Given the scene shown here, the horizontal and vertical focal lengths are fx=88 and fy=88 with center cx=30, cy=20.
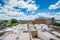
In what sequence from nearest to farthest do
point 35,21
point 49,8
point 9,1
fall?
point 9,1
point 49,8
point 35,21

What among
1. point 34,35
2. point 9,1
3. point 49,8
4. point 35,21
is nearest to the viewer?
point 9,1

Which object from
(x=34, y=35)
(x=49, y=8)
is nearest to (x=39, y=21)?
(x=34, y=35)

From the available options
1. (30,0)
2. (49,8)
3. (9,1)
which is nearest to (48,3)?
(49,8)

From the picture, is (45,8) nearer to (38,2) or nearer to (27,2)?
(38,2)

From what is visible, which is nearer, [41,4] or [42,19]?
[41,4]

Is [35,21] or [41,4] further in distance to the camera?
[35,21]

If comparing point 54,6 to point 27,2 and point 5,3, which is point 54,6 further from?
point 5,3

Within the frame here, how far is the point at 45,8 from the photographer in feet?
8.70

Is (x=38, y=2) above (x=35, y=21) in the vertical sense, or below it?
above

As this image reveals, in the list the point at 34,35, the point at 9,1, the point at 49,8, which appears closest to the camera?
the point at 9,1

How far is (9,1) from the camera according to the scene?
2.54 meters

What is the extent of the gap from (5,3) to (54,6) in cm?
147

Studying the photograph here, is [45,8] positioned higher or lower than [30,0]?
lower

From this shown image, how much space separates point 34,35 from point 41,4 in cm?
211
